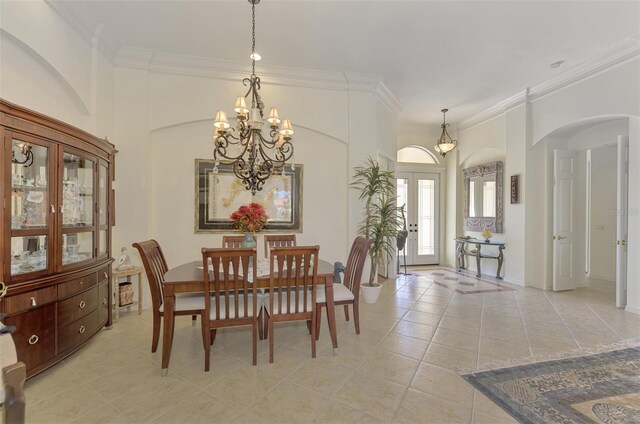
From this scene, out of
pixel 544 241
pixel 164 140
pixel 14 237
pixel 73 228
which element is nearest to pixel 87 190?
pixel 73 228

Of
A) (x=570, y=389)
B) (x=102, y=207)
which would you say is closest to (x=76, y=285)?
(x=102, y=207)

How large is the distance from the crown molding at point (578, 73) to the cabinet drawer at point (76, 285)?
254 inches

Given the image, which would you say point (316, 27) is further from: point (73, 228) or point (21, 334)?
point (21, 334)

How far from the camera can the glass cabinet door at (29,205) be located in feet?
7.22

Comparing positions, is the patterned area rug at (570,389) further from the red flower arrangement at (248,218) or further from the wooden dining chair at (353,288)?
the red flower arrangement at (248,218)

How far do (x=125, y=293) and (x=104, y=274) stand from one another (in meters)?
0.56

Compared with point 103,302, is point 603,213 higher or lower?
higher

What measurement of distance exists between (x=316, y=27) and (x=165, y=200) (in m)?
2.91

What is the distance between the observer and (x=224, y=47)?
146 inches

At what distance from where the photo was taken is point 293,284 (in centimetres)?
257

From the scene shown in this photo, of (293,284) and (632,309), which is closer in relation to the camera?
(293,284)

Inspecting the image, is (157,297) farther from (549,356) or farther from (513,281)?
(513,281)

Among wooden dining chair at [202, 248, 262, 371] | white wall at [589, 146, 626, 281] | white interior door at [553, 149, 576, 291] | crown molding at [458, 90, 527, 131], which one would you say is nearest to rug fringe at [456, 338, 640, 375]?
wooden dining chair at [202, 248, 262, 371]

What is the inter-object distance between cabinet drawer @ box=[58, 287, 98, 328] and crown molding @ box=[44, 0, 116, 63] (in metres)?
2.72
